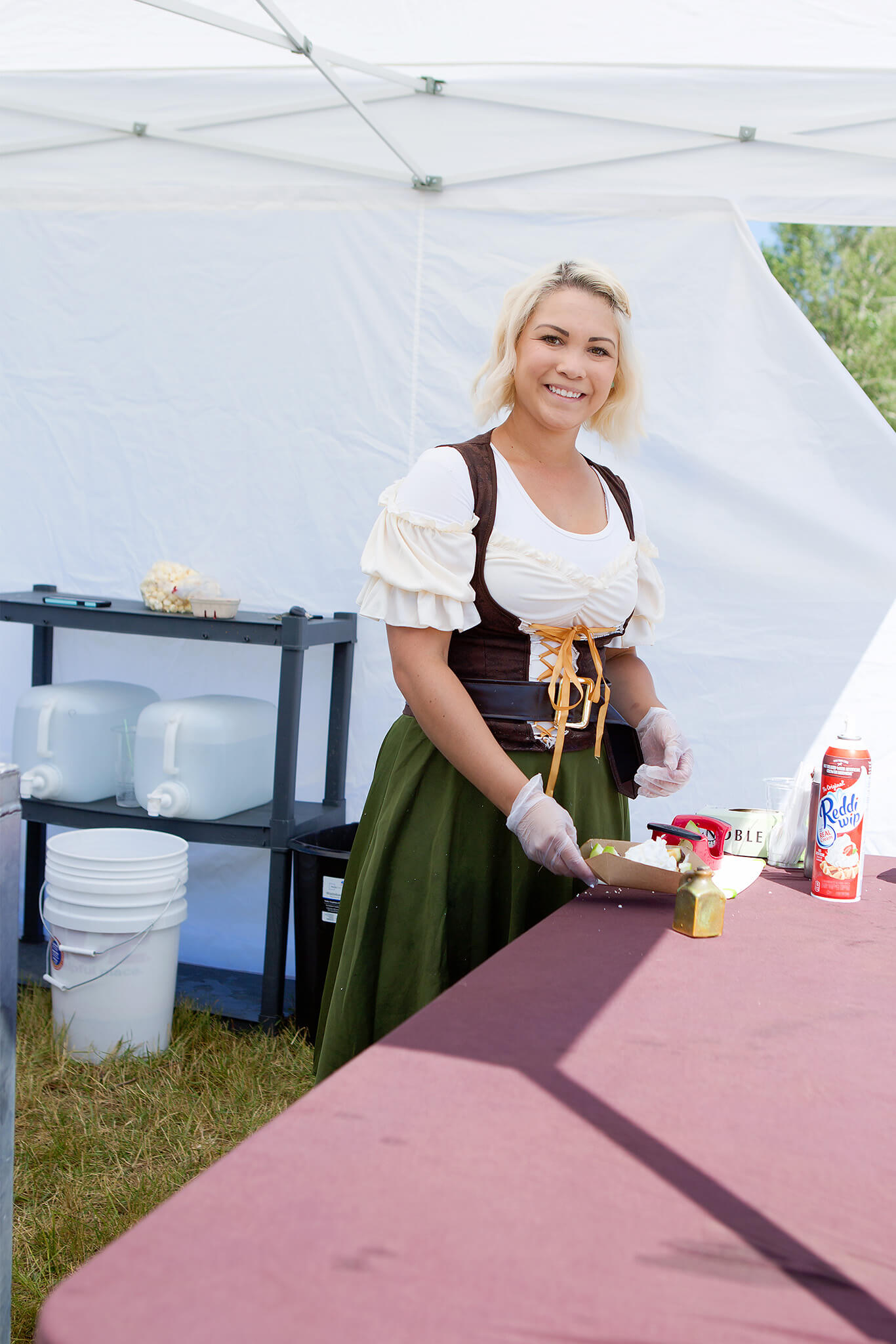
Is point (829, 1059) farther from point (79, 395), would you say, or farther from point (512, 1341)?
point (79, 395)

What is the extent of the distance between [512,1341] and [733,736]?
2461 mm

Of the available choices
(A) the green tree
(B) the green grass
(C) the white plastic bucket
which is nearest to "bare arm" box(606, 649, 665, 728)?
(B) the green grass

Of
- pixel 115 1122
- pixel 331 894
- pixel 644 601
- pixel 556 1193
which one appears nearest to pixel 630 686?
pixel 644 601

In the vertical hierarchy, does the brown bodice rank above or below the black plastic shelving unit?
above

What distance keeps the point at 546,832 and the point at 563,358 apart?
2.34 ft

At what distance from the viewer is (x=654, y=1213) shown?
2.34ft

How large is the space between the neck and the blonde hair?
62 mm

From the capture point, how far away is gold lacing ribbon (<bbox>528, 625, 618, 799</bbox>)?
1706 mm

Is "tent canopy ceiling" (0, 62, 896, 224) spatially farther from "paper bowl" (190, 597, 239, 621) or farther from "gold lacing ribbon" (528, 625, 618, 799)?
"gold lacing ribbon" (528, 625, 618, 799)

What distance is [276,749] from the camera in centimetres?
298

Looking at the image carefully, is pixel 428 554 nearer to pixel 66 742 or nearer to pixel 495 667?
pixel 495 667

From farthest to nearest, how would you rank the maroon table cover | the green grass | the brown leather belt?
1. the green grass
2. the brown leather belt
3. the maroon table cover

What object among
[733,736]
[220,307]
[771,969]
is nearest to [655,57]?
[220,307]

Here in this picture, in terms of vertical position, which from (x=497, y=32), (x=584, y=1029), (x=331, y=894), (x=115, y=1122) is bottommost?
(x=115, y=1122)
